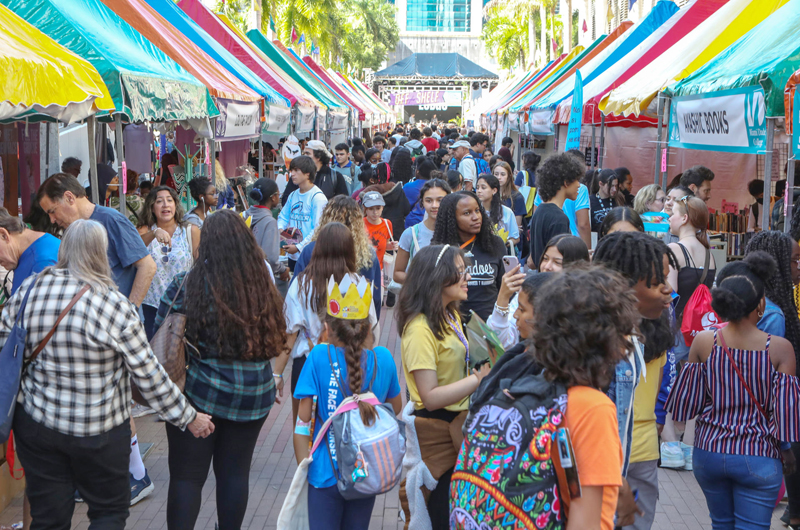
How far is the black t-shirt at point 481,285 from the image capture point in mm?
4637

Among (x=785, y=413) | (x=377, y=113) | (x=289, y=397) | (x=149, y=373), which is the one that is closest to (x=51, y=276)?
(x=149, y=373)

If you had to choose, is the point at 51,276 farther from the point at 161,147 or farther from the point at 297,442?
the point at 161,147

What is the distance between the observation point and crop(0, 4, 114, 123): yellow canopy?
3887 millimetres

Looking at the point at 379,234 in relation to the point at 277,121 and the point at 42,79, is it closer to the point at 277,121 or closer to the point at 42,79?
the point at 42,79

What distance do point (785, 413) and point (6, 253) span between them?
12.7 feet

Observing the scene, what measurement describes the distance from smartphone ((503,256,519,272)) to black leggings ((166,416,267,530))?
1.77 metres

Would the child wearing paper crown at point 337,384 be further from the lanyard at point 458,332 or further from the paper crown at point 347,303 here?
the lanyard at point 458,332

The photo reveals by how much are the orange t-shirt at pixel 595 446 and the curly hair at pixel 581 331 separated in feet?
0.22

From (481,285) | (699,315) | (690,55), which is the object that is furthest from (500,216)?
(690,55)

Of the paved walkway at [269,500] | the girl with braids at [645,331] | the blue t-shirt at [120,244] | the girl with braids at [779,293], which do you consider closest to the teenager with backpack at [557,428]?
the girl with braids at [645,331]

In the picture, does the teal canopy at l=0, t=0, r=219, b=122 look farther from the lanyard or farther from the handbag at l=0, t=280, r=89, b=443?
the lanyard

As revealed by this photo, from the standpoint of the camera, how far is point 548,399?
192 cm

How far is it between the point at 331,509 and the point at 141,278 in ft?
8.02

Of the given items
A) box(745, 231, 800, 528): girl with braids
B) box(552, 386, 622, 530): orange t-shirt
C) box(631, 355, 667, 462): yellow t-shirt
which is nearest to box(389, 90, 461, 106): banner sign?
box(745, 231, 800, 528): girl with braids
